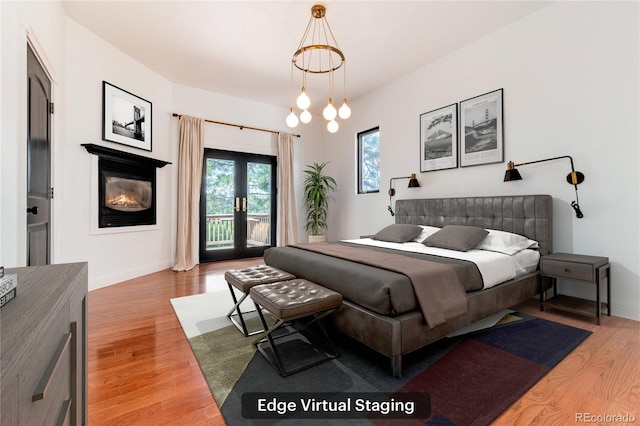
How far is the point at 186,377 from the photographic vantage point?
181 centimetres

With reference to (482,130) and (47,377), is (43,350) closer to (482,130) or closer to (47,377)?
(47,377)

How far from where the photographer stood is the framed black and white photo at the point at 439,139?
3.98 metres

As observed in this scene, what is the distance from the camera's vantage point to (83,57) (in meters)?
3.54

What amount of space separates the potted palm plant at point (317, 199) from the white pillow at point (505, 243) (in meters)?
3.45

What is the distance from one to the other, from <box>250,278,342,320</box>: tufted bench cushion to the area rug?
0.38 m

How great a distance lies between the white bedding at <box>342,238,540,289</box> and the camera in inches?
96.3

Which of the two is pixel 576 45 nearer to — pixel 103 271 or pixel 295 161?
pixel 295 161

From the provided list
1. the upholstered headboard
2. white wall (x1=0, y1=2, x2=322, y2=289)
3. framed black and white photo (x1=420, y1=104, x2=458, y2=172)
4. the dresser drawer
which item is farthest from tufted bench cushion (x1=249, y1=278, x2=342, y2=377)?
framed black and white photo (x1=420, y1=104, x2=458, y2=172)

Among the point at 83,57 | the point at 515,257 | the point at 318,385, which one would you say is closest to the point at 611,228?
the point at 515,257

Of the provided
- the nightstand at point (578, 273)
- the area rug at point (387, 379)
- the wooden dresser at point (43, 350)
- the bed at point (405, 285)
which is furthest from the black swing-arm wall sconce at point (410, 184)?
the wooden dresser at point (43, 350)

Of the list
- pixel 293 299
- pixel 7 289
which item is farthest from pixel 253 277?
pixel 7 289

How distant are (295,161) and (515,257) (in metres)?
4.51

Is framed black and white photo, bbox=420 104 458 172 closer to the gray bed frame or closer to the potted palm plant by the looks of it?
the gray bed frame

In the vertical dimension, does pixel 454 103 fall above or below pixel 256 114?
below
